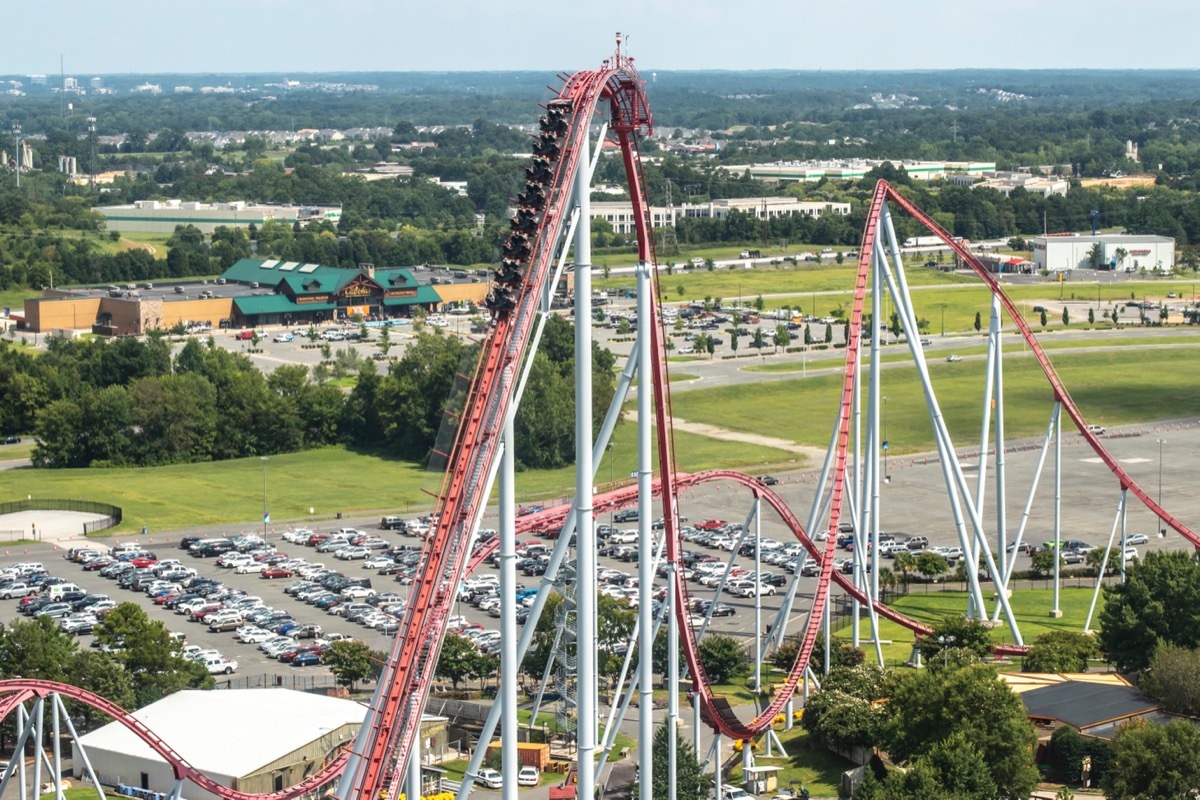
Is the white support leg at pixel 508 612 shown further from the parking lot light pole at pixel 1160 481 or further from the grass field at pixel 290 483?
the grass field at pixel 290 483

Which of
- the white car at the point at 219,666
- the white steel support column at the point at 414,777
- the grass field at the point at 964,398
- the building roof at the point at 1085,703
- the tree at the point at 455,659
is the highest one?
the white steel support column at the point at 414,777

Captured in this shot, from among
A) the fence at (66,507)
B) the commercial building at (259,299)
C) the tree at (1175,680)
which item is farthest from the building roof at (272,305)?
the tree at (1175,680)

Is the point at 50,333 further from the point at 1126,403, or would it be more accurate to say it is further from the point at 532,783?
the point at 532,783

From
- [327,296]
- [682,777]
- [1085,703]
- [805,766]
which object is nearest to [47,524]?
[805,766]

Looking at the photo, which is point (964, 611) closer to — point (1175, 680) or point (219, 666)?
point (1175, 680)

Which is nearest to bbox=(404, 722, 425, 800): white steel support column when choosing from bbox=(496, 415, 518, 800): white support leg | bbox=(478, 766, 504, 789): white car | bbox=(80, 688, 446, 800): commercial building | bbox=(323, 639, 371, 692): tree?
bbox=(496, 415, 518, 800): white support leg

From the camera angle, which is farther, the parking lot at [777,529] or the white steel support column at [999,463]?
the parking lot at [777,529]

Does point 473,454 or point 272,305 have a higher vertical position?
point 473,454
